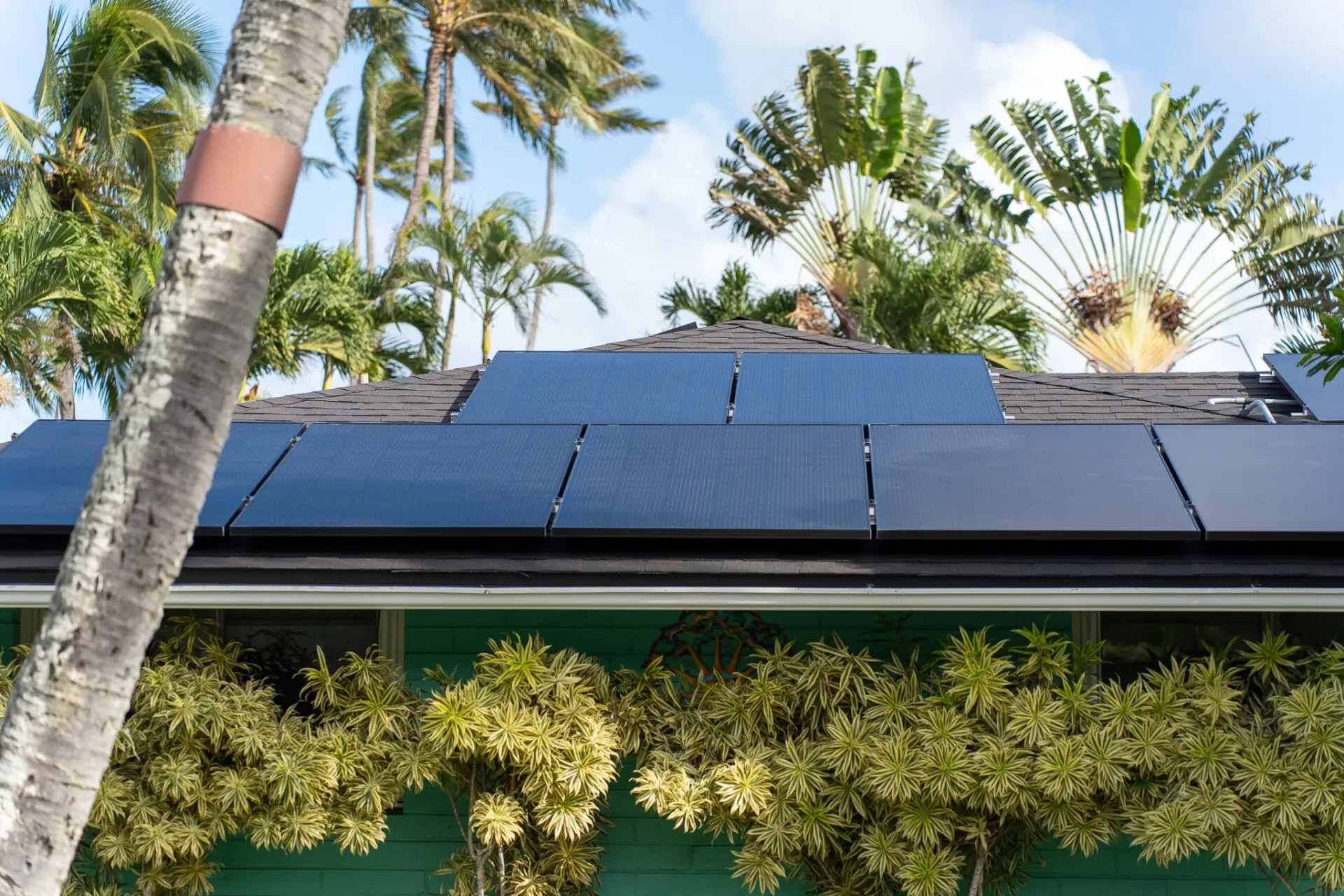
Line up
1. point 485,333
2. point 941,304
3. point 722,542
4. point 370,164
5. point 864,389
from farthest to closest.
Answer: point 370,164, point 485,333, point 941,304, point 864,389, point 722,542

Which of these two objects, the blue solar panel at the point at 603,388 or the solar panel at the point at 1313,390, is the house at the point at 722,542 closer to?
the blue solar panel at the point at 603,388

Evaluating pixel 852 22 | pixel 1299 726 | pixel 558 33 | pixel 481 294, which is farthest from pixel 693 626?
pixel 558 33

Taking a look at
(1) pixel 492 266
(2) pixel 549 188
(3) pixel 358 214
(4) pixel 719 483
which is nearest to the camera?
(4) pixel 719 483

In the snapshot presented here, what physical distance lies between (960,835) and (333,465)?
180 inches

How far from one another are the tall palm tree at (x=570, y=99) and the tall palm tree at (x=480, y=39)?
0.33 m

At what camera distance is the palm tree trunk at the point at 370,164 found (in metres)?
37.2

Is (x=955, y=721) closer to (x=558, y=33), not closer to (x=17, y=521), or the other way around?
(x=17, y=521)

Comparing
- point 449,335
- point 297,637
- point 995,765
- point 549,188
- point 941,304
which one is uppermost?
point 549,188

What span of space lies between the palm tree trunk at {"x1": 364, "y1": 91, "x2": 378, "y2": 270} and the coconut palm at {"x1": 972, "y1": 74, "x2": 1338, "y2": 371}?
18646 mm

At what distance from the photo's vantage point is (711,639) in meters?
8.12

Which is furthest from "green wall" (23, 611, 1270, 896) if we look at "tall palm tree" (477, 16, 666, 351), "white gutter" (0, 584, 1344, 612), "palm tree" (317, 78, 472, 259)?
"palm tree" (317, 78, 472, 259)

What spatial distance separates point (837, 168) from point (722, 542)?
682 inches

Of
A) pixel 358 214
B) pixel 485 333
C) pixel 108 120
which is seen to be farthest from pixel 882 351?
pixel 358 214

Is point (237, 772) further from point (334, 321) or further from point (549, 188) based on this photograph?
point (549, 188)
